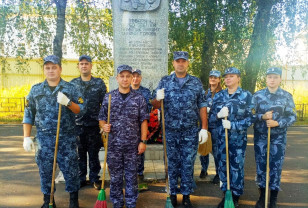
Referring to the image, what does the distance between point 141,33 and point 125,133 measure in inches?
121

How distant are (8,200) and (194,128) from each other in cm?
300

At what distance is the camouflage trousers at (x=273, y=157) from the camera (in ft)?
11.9

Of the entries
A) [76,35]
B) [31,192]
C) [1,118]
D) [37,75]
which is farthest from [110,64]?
[37,75]

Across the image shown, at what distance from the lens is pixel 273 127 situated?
11.9ft

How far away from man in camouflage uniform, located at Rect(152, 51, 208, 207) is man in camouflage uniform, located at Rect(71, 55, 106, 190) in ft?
4.03

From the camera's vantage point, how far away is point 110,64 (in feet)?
38.5

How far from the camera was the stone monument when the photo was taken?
19.0 feet

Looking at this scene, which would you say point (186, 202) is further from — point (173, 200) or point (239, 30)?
point (239, 30)

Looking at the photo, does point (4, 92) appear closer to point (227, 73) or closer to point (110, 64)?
point (110, 64)

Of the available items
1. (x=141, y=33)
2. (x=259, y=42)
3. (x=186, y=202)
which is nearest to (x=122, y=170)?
(x=186, y=202)

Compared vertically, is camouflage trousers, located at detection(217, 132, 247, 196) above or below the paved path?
above

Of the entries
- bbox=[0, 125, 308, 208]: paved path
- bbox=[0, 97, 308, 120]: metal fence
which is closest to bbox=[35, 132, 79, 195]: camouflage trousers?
bbox=[0, 125, 308, 208]: paved path

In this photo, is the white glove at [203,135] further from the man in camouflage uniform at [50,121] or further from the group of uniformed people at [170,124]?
the man in camouflage uniform at [50,121]

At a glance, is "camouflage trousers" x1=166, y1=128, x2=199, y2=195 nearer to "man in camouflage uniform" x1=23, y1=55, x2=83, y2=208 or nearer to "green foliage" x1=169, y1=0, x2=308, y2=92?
"man in camouflage uniform" x1=23, y1=55, x2=83, y2=208
